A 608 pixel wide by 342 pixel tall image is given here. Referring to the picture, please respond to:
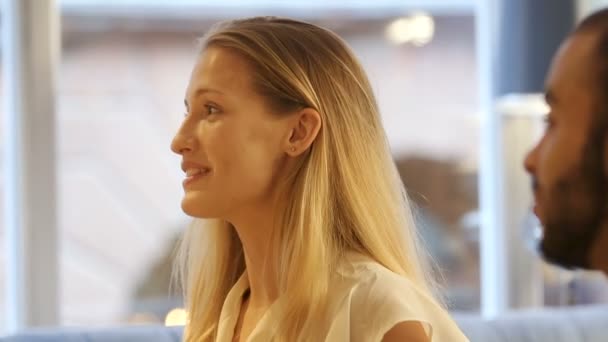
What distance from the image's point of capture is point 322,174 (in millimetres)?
1567

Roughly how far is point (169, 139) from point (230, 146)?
188 centimetres

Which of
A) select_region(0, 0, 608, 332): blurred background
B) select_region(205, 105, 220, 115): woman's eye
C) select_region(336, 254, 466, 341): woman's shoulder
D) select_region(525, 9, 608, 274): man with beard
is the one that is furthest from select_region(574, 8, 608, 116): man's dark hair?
select_region(0, 0, 608, 332): blurred background

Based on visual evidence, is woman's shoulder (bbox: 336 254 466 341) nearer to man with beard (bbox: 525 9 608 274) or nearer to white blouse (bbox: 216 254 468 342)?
white blouse (bbox: 216 254 468 342)

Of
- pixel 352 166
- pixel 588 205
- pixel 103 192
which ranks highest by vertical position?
pixel 588 205

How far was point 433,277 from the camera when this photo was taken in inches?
71.7

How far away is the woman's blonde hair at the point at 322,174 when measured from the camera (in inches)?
61.7

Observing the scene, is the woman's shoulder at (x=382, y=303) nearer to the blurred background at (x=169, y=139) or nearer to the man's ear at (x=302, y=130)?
the man's ear at (x=302, y=130)

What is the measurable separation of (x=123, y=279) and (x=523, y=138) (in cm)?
151

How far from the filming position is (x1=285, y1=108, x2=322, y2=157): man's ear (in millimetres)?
1571

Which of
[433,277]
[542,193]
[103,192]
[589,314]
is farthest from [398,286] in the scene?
[103,192]

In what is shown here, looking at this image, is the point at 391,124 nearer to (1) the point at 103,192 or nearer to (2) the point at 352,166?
(1) the point at 103,192

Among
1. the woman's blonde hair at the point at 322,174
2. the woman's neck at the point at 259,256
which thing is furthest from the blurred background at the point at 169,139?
the woman's blonde hair at the point at 322,174

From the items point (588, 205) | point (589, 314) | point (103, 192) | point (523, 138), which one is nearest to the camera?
point (588, 205)

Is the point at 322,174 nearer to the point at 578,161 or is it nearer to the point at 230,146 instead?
the point at 230,146
